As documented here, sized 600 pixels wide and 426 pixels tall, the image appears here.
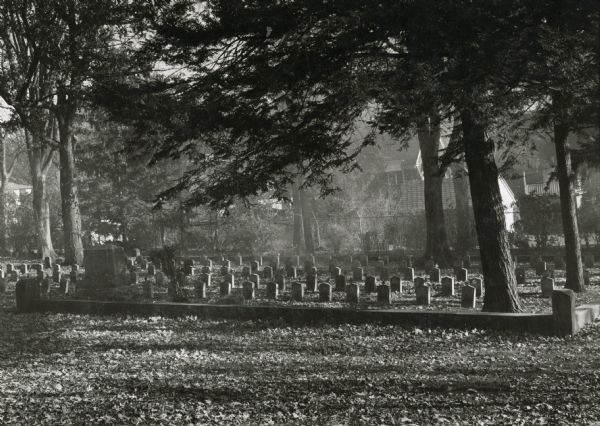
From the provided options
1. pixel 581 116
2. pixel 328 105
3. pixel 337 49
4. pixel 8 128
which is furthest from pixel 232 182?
pixel 8 128

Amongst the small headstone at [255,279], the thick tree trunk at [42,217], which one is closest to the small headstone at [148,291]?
the small headstone at [255,279]

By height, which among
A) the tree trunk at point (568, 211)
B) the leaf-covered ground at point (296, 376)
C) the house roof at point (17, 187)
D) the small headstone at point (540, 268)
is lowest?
the leaf-covered ground at point (296, 376)

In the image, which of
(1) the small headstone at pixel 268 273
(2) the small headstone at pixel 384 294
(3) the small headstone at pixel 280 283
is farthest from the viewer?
(1) the small headstone at pixel 268 273

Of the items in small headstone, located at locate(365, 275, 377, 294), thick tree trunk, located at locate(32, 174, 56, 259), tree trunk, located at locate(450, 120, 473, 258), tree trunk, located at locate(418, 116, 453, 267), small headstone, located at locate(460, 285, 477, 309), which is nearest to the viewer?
small headstone, located at locate(460, 285, 477, 309)

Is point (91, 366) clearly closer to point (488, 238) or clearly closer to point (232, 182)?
point (232, 182)

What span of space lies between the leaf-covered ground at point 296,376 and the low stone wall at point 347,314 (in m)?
0.24

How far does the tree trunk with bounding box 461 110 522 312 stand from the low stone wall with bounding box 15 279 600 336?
3.05 ft

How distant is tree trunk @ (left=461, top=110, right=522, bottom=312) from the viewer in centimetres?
1000

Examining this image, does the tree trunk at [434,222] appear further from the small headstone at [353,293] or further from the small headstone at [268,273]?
the small headstone at [353,293]

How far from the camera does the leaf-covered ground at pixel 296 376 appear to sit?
210 inches

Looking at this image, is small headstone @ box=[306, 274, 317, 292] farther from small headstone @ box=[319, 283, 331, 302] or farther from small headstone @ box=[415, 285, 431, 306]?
small headstone @ box=[415, 285, 431, 306]

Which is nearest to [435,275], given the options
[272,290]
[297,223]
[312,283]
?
[312,283]

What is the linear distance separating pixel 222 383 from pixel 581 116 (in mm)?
6027

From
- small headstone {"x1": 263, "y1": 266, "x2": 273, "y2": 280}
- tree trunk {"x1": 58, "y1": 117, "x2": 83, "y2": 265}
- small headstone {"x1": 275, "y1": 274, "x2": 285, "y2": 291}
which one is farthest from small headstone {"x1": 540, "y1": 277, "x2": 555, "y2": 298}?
tree trunk {"x1": 58, "y1": 117, "x2": 83, "y2": 265}
